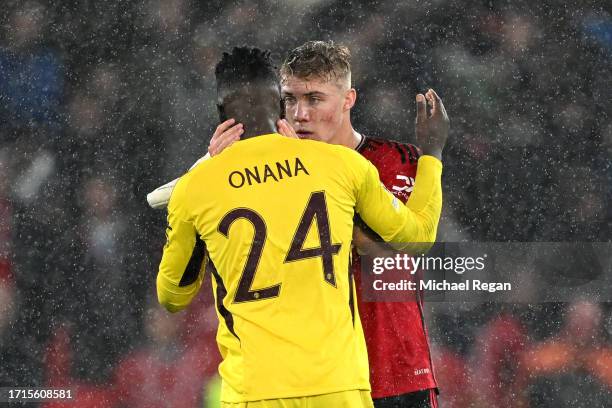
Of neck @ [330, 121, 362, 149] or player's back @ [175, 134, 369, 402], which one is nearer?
player's back @ [175, 134, 369, 402]

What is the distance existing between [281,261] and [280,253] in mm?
19

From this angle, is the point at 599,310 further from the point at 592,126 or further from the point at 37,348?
the point at 37,348

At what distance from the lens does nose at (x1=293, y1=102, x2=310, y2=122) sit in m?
3.10

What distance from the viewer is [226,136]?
8.03ft

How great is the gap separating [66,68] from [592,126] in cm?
324

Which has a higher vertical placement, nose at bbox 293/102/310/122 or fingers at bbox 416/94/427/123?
nose at bbox 293/102/310/122

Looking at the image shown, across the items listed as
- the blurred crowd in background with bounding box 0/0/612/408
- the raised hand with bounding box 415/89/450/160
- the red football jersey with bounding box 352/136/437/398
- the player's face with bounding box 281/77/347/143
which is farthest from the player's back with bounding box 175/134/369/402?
the blurred crowd in background with bounding box 0/0/612/408

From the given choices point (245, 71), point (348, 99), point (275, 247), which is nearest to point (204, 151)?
point (348, 99)

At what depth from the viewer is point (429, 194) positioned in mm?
2732

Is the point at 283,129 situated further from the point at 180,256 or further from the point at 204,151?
the point at 204,151

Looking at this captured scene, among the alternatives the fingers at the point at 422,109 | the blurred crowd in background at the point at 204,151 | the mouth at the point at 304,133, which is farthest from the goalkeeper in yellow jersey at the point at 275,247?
the blurred crowd in background at the point at 204,151

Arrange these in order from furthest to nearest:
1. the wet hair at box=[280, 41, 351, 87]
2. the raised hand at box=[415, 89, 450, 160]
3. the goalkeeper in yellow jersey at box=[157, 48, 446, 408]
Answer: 1. the wet hair at box=[280, 41, 351, 87]
2. the raised hand at box=[415, 89, 450, 160]
3. the goalkeeper in yellow jersey at box=[157, 48, 446, 408]

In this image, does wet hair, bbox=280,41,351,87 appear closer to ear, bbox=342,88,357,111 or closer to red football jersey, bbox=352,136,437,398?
ear, bbox=342,88,357,111

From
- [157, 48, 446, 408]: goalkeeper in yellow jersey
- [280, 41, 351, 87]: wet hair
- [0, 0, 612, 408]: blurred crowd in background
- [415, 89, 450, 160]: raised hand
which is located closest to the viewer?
[157, 48, 446, 408]: goalkeeper in yellow jersey
